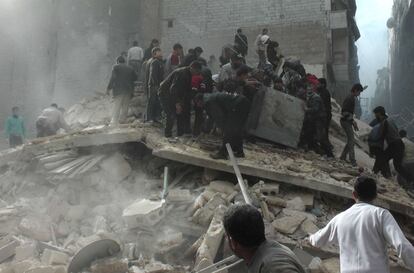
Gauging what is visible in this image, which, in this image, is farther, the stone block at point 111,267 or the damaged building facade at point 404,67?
the damaged building facade at point 404,67

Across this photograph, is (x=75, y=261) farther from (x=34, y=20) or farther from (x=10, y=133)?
(x=34, y=20)

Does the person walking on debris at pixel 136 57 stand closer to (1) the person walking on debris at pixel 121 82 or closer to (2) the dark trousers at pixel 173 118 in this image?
(1) the person walking on debris at pixel 121 82

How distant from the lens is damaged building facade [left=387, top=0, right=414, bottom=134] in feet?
76.7

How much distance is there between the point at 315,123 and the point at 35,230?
5625 mm

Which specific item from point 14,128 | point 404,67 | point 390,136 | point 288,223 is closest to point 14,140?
point 14,128

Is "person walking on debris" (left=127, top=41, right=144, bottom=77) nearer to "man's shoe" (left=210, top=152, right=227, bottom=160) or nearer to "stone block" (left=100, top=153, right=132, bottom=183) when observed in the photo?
"stone block" (left=100, top=153, right=132, bottom=183)

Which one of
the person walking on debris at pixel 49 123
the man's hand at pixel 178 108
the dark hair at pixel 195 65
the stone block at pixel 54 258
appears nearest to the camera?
the stone block at pixel 54 258

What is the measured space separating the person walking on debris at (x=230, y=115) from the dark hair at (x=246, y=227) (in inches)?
181

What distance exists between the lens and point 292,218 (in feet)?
17.3

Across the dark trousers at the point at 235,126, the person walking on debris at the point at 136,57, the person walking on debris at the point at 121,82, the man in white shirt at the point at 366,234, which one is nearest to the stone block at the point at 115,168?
the dark trousers at the point at 235,126

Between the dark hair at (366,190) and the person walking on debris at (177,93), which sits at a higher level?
the person walking on debris at (177,93)

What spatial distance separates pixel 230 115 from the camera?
21.6 feet

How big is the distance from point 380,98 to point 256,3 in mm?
27504

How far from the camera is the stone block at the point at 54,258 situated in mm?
4527
